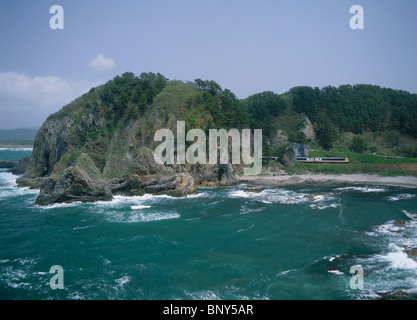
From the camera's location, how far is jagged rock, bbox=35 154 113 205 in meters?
37.0

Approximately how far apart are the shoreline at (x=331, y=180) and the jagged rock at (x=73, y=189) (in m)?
24.5

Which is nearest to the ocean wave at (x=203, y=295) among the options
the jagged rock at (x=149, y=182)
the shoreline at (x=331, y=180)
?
the jagged rock at (x=149, y=182)

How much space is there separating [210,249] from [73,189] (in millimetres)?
23162

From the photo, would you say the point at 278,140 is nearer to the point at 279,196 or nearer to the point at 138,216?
the point at 279,196

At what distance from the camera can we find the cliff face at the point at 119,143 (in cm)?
4266

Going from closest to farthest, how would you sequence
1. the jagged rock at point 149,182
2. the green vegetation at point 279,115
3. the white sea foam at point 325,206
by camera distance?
1. the white sea foam at point 325,206
2. the jagged rock at point 149,182
3. the green vegetation at point 279,115

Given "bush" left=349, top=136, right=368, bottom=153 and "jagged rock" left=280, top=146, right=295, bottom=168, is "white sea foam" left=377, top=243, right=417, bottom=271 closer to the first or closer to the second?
"jagged rock" left=280, top=146, right=295, bottom=168

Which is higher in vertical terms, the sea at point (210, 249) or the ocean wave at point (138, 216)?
the ocean wave at point (138, 216)

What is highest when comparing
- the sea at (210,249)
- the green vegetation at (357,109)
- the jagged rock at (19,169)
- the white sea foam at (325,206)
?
the green vegetation at (357,109)

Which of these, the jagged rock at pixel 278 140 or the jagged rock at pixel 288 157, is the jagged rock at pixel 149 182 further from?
the jagged rock at pixel 278 140

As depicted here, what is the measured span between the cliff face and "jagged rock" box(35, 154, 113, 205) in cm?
162

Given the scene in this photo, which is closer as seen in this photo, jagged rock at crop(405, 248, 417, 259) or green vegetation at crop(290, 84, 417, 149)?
jagged rock at crop(405, 248, 417, 259)

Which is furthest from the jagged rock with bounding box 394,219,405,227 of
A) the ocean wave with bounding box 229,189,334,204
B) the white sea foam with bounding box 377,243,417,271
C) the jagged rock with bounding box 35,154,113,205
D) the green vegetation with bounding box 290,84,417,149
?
the green vegetation with bounding box 290,84,417,149

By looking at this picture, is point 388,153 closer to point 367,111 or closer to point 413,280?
point 367,111
